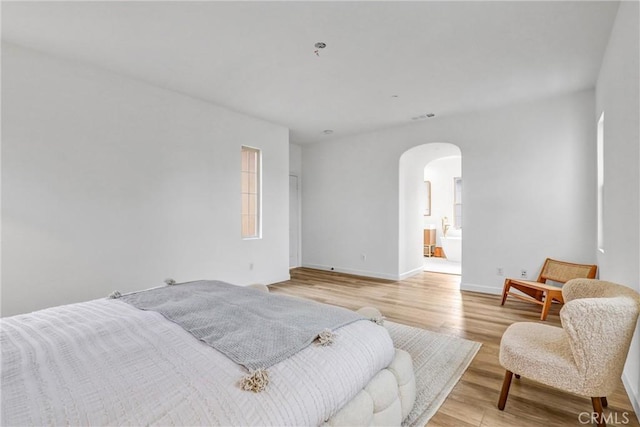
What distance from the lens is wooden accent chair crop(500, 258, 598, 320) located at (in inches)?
135

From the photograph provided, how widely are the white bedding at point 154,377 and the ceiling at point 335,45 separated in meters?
2.28

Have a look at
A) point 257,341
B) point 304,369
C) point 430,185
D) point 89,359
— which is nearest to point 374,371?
point 304,369

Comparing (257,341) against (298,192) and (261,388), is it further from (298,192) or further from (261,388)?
(298,192)

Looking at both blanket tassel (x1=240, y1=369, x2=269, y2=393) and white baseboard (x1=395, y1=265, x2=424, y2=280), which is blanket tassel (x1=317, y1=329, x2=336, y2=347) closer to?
blanket tassel (x1=240, y1=369, x2=269, y2=393)

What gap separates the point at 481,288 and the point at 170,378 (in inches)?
183

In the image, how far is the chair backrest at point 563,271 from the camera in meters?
3.60


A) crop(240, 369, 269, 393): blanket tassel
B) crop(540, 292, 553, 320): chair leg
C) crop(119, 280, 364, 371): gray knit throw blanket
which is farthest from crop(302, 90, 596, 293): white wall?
crop(240, 369, 269, 393): blanket tassel

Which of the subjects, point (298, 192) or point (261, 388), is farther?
point (298, 192)

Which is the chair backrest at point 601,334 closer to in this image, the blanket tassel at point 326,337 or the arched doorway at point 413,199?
the blanket tassel at point 326,337

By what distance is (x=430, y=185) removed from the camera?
9.11 m

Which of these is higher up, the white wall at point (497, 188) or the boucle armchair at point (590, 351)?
the white wall at point (497, 188)

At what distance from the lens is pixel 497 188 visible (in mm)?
4477

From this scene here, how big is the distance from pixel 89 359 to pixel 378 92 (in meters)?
3.79

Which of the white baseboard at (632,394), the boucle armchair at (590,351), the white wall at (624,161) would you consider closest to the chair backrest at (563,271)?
the white wall at (624,161)
